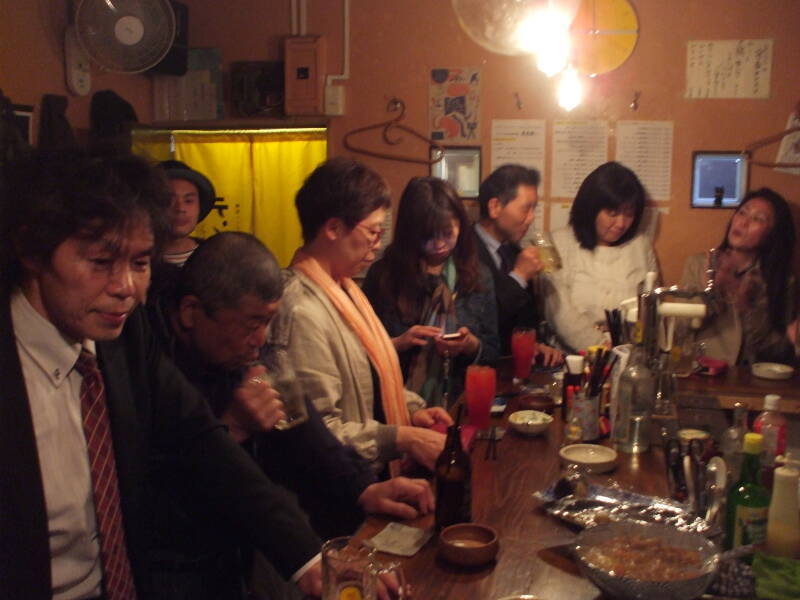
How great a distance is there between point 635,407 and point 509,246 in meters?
1.78

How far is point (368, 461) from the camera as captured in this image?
78.8 inches

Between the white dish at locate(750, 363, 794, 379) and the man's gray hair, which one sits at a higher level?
the man's gray hair

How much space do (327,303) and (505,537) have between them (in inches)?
32.2

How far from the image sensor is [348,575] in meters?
1.27

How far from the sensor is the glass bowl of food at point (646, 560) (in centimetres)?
127

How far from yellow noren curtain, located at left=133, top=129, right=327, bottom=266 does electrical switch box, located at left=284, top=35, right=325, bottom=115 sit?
0.36 m

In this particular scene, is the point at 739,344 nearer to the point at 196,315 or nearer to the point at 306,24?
the point at 196,315

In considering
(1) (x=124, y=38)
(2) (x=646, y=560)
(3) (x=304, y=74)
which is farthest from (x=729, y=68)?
(2) (x=646, y=560)

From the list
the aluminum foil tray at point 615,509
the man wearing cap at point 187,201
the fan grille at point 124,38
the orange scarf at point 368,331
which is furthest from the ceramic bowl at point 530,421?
the fan grille at point 124,38

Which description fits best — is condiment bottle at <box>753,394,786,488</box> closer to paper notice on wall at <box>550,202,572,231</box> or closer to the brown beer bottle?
the brown beer bottle

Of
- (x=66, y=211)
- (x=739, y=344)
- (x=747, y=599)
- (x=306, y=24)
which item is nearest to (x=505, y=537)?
(x=747, y=599)

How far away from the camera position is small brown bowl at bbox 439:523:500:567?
144 centimetres

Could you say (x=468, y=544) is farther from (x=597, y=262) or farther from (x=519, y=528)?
(x=597, y=262)

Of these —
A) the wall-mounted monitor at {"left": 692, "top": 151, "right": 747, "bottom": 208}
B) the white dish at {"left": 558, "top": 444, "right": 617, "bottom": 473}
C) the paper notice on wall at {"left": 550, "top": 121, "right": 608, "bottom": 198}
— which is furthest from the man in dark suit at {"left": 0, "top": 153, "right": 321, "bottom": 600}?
the wall-mounted monitor at {"left": 692, "top": 151, "right": 747, "bottom": 208}
